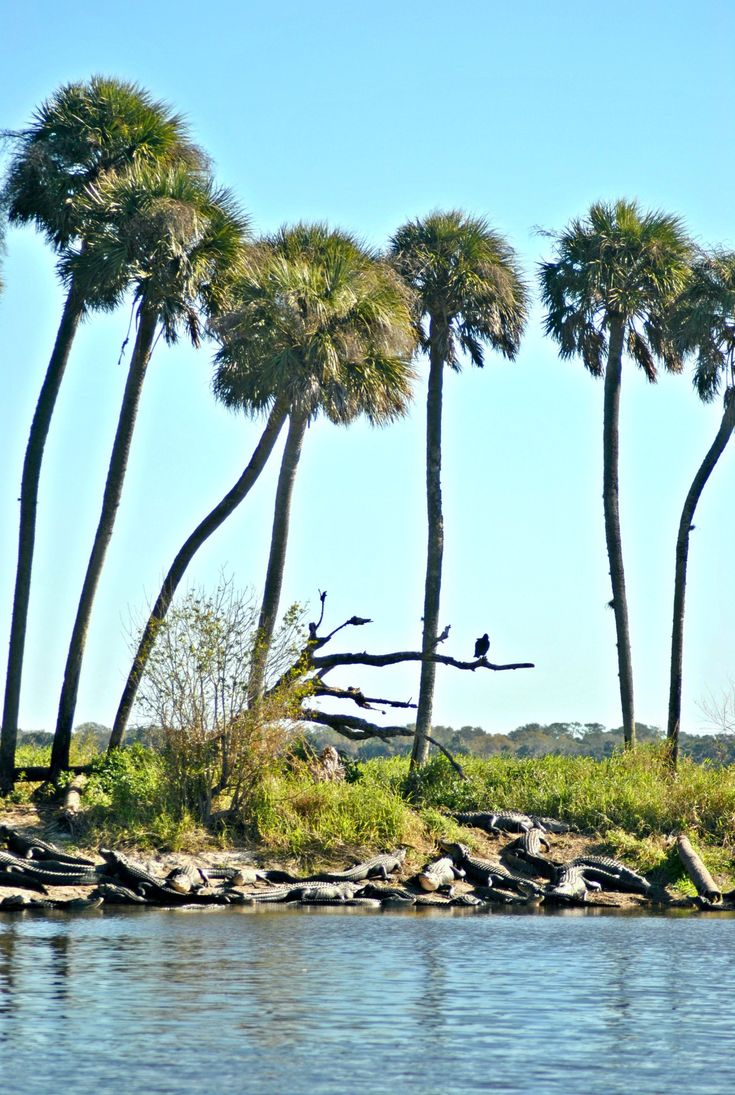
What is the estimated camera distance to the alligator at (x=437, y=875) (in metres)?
23.1

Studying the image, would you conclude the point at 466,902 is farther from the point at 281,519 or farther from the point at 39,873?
the point at 281,519

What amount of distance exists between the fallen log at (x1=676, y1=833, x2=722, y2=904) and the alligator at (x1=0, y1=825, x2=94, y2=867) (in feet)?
30.7

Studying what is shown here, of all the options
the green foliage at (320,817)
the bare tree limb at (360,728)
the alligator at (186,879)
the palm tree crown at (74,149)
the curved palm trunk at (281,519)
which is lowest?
the alligator at (186,879)

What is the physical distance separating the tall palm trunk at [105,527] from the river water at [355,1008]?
291 inches

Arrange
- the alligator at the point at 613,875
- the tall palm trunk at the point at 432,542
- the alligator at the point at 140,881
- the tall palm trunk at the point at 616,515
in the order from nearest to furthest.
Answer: the alligator at the point at 140,881
the alligator at the point at 613,875
the tall palm trunk at the point at 432,542
the tall palm trunk at the point at 616,515

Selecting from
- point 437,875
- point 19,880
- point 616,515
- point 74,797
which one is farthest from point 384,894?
point 616,515

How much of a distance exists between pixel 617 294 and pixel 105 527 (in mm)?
13709

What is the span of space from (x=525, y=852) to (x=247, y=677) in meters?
5.43

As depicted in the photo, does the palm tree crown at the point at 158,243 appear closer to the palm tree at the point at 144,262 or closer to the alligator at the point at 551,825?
the palm tree at the point at 144,262

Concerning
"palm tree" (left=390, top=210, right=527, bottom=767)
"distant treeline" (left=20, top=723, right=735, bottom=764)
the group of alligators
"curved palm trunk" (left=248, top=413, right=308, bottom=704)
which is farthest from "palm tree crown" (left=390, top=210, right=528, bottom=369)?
"distant treeline" (left=20, top=723, right=735, bottom=764)

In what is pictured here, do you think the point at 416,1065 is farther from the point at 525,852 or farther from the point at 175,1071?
the point at 525,852

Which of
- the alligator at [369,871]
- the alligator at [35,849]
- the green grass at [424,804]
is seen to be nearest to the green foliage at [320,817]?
the green grass at [424,804]

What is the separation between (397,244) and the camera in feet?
110

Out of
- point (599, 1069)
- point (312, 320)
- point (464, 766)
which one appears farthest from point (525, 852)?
point (599, 1069)
